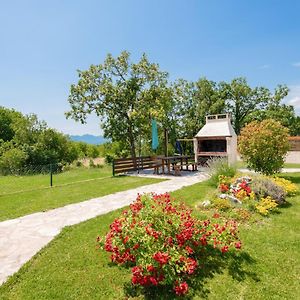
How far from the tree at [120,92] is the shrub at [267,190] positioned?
11.8 m

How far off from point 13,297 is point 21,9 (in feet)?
38.1

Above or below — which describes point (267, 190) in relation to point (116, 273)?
above

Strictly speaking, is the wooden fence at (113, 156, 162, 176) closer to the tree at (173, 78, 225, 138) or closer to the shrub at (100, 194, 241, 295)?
the shrub at (100, 194, 241, 295)

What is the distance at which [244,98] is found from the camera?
121 feet

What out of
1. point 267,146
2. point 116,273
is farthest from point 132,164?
Result: point 116,273

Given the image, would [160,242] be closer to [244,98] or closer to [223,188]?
[223,188]

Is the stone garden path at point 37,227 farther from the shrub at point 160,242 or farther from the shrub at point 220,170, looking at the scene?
the shrub at point 220,170

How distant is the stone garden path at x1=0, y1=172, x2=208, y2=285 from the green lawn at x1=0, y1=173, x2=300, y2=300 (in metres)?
0.28

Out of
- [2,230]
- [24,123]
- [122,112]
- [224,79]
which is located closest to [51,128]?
[24,123]

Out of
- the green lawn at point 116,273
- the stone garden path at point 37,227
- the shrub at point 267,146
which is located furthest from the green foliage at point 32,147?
the green lawn at point 116,273

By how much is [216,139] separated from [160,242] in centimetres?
1871

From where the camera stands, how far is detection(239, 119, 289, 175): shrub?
38.1 feet

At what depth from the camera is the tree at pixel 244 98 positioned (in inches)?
1419

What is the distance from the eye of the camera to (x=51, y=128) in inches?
1058
